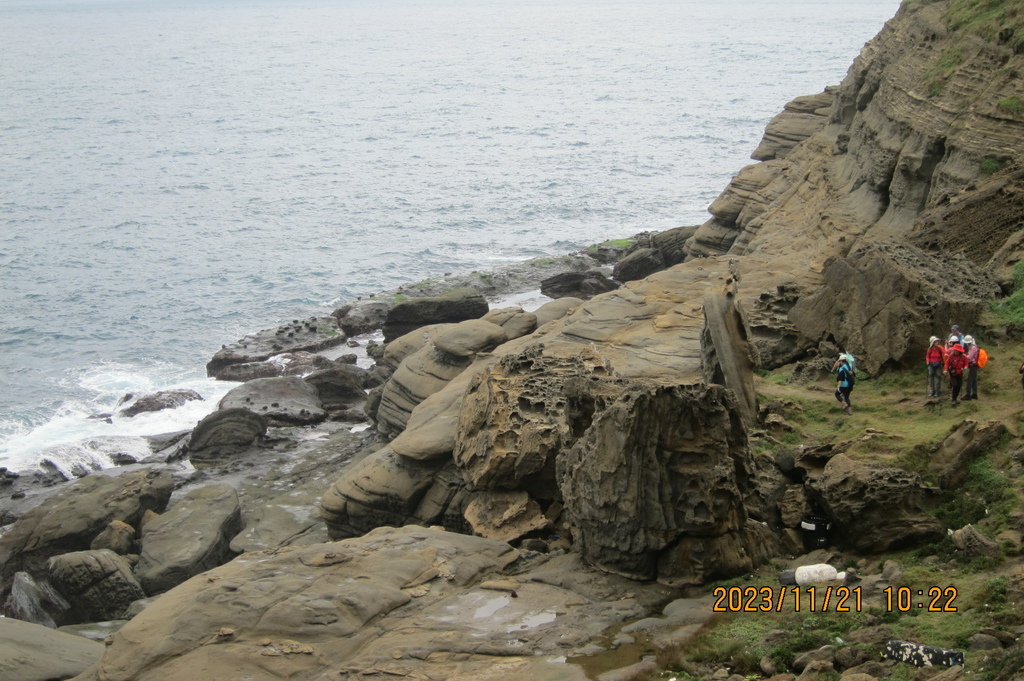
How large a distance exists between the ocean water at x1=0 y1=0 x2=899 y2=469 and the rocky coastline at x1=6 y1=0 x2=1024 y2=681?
9667 millimetres

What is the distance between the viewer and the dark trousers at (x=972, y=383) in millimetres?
16703

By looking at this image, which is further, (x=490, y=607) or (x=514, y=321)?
(x=514, y=321)

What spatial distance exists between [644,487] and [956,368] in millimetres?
5998

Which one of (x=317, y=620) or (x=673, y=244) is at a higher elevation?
(x=317, y=620)

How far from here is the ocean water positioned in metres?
44.5

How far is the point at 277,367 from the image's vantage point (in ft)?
121

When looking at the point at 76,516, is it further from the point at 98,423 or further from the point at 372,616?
the point at 372,616

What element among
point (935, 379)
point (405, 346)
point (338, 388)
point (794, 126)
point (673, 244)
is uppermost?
point (794, 126)

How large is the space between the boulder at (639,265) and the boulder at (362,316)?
Answer: 9629 mm

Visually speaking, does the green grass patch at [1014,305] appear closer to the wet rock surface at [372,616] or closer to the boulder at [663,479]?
the boulder at [663,479]

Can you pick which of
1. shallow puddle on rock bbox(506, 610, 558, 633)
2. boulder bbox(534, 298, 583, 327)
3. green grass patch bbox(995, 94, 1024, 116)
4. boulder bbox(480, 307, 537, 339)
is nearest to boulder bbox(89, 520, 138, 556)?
boulder bbox(480, 307, 537, 339)

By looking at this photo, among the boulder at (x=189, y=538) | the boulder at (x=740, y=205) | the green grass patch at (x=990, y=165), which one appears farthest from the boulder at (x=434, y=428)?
the boulder at (x=740, y=205)

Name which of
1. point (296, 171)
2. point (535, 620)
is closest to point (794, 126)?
point (535, 620)
